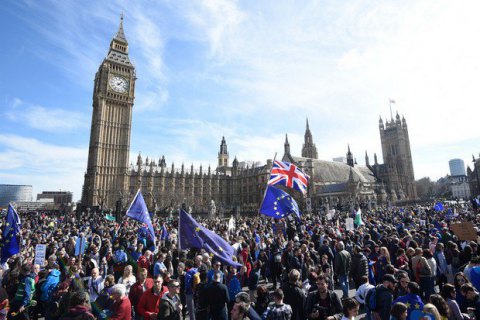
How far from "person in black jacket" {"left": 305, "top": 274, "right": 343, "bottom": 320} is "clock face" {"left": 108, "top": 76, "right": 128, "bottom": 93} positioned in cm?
7329

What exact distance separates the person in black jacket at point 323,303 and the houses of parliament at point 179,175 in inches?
2027

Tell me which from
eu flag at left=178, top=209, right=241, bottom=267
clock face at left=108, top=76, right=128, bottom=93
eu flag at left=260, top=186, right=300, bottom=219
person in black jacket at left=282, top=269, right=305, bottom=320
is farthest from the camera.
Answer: clock face at left=108, top=76, right=128, bottom=93

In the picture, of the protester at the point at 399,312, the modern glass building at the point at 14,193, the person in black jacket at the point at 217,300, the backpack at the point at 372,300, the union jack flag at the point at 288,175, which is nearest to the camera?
the protester at the point at 399,312

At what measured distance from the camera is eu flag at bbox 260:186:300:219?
13.1 metres

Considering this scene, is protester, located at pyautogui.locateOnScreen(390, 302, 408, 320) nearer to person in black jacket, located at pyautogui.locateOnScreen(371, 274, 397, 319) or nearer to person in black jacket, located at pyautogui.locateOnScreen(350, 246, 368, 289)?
person in black jacket, located at pyautogui.locateOnScreen(371, 274, 397, 319)

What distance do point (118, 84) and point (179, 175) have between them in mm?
28122

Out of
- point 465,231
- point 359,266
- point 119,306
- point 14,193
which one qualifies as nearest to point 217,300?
point 119,306

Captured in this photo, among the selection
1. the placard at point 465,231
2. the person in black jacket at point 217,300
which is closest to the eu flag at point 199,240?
the person in black jacket at point 217,300

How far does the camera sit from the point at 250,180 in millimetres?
81562

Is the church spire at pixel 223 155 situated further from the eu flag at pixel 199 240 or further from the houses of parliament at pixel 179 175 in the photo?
the eu flag at pixel 199 240

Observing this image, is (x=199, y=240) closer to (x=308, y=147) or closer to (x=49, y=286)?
(x=49, y=286)

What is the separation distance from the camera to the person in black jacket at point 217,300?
5.47m

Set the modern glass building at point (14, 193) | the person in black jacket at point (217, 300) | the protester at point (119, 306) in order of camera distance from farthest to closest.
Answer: the modern glass building at point (14, 193), the person in black jacket at point (217, 300), the protester at point (119, 306)

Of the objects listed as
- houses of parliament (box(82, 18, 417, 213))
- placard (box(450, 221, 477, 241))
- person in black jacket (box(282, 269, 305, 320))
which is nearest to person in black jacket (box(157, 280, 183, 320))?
person in black jacket (box(282, 269, 305, 320))
